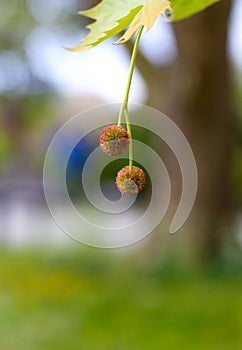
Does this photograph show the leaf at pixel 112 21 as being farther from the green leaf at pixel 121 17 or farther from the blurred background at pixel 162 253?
the blurred background at pixel 162 253

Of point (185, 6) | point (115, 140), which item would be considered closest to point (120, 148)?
point (115, 140)

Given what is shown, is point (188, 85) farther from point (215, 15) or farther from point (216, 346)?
point (216, 346)

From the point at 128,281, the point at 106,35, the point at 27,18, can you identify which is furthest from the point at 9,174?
the point at 106,35

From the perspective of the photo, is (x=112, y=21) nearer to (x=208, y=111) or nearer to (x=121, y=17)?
(x=121, y=17)

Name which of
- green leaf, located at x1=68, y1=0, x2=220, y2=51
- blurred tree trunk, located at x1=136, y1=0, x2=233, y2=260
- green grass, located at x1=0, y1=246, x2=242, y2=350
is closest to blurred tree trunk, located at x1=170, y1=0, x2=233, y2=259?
blurred tree trunk, located at x1=136, y1=0, x2=233, y2=260

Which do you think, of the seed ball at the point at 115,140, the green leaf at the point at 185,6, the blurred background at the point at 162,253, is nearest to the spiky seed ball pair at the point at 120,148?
the seed ball at the point at 115,140

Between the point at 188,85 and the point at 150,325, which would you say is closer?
the point at 150,325
